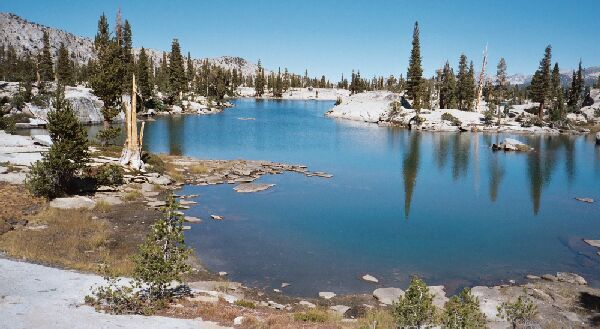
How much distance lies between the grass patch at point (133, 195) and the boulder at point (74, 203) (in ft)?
9.23

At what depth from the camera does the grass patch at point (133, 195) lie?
33656 millimetres

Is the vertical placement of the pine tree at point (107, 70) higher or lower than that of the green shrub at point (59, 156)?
higher

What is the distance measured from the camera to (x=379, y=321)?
16.1 m

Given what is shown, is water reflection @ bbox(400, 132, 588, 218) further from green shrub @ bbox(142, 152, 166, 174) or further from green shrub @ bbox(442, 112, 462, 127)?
green shrub @ bbox(142, 152, 166, 174)

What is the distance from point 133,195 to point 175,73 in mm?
101526

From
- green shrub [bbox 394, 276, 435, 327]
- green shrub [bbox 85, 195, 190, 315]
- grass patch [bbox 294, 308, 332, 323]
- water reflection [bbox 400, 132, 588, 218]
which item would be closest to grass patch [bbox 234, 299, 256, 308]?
grass patch [bbox 294, 308, 332, 323]

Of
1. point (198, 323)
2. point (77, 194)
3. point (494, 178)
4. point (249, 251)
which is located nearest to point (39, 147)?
point (77, 194)

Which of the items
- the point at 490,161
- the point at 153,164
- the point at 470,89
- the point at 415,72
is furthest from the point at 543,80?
the point at 153,164

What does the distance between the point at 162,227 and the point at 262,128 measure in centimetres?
7934

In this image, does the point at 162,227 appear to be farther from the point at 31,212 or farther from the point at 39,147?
the point at 39,147

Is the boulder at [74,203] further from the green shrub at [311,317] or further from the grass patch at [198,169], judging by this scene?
the green shrub at [311,317]

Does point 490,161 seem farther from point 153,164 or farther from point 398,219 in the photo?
point 153,164

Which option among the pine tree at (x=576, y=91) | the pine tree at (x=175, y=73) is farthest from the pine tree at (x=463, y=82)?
the pine tree at (x=175, y=73)

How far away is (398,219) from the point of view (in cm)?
3384
